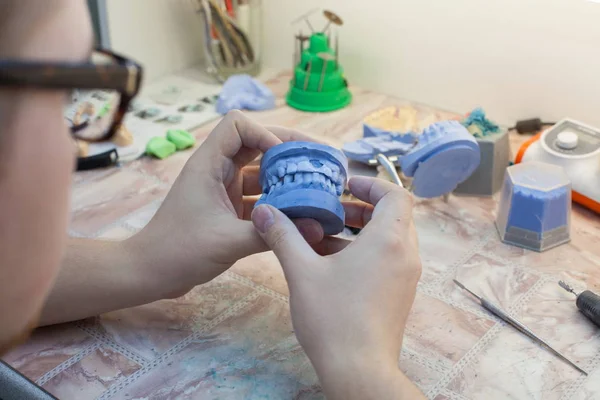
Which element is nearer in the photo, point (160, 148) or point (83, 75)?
point (83, 75)

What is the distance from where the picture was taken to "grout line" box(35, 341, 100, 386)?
88 centimetres

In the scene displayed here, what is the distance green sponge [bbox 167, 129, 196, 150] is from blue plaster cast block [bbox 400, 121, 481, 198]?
47cm

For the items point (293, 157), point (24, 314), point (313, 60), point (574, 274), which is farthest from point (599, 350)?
point (313, 60)

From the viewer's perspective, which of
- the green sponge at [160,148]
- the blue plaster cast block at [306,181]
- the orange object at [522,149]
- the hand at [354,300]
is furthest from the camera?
the green sponge at [160,148]

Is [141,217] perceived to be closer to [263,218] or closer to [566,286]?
[263,218]

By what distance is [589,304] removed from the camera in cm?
98

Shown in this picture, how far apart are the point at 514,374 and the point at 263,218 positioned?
39 centimetres

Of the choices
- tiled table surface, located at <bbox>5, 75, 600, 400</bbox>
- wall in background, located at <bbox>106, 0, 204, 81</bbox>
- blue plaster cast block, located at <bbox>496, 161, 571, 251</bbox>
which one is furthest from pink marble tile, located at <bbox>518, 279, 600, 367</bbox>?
wall in background, located at <bbox>106, 0, 204, 81</bbox>

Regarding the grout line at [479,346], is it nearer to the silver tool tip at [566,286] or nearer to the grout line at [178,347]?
the silver tool tip at [566,286]

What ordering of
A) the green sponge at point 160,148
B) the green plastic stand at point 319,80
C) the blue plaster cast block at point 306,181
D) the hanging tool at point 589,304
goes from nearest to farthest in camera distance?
the blue plaster cast block at point 306,181 → the hanging tool at point 589,304 → the green sponge at point 160,148 → the green plastic stand at point 319,80

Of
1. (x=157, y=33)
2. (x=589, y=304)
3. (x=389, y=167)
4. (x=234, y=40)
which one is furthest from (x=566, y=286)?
(x=157, y=33)

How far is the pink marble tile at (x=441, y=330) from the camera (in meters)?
0.93

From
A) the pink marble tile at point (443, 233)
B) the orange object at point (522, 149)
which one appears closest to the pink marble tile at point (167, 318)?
the pink marble tile at point (443, 233)

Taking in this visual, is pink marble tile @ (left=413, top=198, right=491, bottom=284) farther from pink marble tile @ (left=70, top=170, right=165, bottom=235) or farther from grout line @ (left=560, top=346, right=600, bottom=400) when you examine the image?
pink marble tile @ (left=70, top=170, right=165, bottom=235)
